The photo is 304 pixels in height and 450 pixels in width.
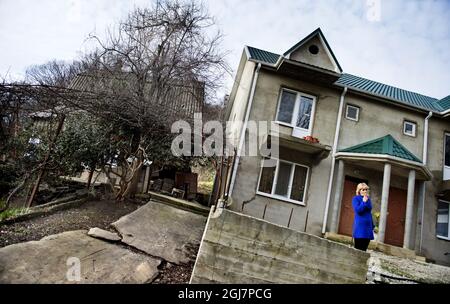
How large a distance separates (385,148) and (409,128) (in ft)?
9.20

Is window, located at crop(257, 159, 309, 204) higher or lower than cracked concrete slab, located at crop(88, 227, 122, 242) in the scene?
higher

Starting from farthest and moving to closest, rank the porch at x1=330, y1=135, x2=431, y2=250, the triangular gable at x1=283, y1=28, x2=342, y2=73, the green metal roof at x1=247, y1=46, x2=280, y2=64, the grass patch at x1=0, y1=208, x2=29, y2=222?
the green metal roof at x1=247, y1=46, x2=280, y2=64 < the triangular gable at x1=283, y1=28, x2=342, y2=73 < the porch at x1=330, y1=135, x2=431, y2=250 < the grass patch at x1=0, y1=208, x2=29, y2=222

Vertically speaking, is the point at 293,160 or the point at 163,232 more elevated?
the point at 293,160

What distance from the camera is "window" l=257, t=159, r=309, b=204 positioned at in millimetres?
9430

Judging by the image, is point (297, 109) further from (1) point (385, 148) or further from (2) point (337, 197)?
(2) point (337, 197)

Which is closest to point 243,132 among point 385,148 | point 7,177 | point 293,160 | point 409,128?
point 293,160

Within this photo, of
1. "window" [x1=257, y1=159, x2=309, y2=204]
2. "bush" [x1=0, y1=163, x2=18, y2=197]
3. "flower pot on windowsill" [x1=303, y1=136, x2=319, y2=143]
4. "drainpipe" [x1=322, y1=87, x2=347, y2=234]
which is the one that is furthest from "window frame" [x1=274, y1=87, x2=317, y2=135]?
"bush" [x1=0, y1=163, x2=18, y2=197]

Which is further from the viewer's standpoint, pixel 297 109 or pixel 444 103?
pixel 444 103

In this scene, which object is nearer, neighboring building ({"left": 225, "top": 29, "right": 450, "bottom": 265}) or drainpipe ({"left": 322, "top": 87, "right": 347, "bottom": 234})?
neighboring building ({"left": 225, "top": 29, "right": 450, "bottom": 265})

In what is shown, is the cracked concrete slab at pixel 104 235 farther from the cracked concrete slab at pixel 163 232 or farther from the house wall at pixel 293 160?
the house wall at pixel 293 160

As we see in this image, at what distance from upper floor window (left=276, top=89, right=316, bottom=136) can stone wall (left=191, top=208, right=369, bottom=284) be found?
20.2ft

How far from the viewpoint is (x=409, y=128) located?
1078 cm

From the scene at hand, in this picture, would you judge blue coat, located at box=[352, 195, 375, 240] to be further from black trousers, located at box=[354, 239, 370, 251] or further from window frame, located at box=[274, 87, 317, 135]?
window frame, located at box=[274, 87, 317, 135]
